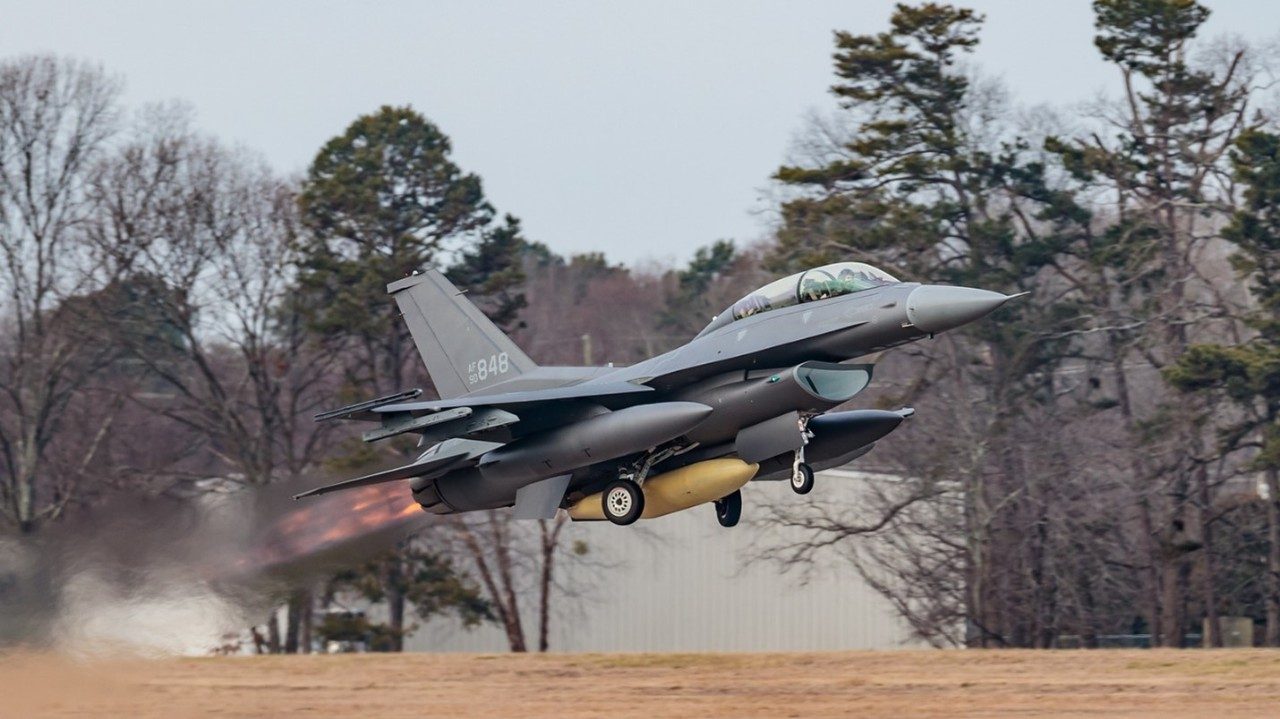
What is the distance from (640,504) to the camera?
870 inches

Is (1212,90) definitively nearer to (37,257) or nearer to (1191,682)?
(1191,682)

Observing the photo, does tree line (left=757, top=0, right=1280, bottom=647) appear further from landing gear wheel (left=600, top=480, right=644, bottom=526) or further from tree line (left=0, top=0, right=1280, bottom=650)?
landing gear wheel (left=600, top=480, right=644, bottom=526)

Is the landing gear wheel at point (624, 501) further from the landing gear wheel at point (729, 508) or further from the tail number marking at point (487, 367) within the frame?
the tail number marking at point (487, 367)

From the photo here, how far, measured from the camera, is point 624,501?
2211cm

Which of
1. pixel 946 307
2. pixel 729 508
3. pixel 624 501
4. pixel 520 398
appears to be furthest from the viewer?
pixel 729 508

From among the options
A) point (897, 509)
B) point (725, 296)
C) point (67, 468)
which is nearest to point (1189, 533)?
point (897, 509)

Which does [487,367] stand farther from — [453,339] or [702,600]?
[702,600]

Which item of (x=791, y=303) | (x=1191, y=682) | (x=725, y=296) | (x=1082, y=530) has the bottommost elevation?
(x=1191, y=682)

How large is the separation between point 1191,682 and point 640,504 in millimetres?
7954

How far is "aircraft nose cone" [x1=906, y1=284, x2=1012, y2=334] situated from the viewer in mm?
19562

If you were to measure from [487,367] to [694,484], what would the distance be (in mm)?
4342

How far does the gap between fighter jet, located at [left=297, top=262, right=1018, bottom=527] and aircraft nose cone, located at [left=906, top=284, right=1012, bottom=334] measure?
0.02 meters

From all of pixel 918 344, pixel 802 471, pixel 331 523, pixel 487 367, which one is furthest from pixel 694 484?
pixel 918 344

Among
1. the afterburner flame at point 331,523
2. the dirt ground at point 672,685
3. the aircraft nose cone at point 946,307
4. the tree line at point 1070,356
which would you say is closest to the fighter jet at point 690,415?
the aircraft nose cone at point 946,307
